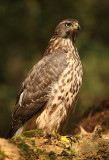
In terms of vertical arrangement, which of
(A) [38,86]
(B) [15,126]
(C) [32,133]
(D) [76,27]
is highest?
(D) [76,27]

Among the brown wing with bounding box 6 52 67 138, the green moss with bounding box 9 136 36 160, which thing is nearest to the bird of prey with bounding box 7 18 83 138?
the brown wing with bounding box 6 52 67 138

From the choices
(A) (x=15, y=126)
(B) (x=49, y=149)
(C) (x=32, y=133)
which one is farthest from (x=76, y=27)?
(B) (x=49, y=149)

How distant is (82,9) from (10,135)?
4.59 metres

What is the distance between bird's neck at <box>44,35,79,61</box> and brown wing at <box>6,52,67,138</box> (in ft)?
0.42

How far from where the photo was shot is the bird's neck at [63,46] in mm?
3855

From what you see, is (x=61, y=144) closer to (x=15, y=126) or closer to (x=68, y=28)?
(x=15, y=126)

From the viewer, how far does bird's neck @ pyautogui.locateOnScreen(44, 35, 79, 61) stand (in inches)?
152

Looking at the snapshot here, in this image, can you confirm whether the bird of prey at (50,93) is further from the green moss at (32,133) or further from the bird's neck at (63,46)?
the green moss at (32,133)

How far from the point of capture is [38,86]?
364 centimetres

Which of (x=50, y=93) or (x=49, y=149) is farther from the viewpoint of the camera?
(x=50, y=93)

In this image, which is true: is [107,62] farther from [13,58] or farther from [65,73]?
[65,73]

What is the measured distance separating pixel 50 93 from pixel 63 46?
786mm

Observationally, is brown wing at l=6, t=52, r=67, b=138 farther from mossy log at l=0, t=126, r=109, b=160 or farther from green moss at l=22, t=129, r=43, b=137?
mossy log at l=0, t=126, r=109, b=160

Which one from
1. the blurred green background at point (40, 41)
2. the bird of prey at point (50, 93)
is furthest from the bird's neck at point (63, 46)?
the blurred green background at point (40, 41)
